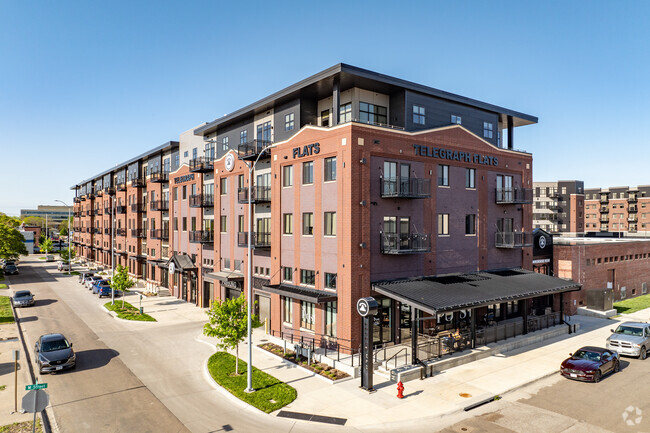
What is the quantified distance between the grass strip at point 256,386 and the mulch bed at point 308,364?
2227 millimetres

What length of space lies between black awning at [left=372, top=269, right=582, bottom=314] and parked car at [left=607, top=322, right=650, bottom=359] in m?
4.47

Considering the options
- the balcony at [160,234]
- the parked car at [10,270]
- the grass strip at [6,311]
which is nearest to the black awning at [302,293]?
the grass strip at [6,311]

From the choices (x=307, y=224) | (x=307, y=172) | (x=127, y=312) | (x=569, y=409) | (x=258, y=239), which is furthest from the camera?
(x=127, y=312)

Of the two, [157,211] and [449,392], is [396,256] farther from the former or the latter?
[157,211]

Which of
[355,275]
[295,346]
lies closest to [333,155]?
[355,275]

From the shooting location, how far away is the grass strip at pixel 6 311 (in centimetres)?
3475

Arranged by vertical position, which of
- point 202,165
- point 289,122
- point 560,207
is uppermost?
point 289,122

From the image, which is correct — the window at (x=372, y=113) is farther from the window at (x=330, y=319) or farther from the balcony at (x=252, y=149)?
the window at (x=330, y=319)

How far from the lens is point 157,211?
181 feet

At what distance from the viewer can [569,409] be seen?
710 inches

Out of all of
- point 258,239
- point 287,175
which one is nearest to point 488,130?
point 287,175

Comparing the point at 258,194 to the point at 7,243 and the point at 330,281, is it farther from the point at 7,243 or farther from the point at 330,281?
the point at 7,243

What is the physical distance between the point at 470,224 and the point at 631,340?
→ 12.0 meters

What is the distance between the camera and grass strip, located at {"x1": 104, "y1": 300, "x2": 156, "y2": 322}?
35812mm
